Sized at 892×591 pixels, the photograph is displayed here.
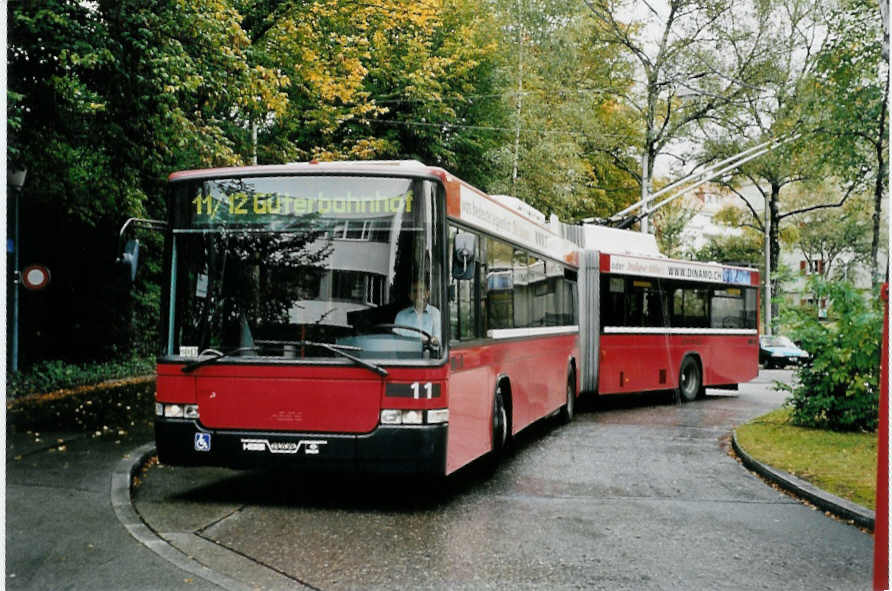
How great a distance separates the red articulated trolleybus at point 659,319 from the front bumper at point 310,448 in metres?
9.40

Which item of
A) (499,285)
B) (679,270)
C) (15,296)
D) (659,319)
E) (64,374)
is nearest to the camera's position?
(499,285)

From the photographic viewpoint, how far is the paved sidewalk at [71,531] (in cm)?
588

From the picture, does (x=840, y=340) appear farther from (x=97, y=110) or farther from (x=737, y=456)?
(x=97, y=110)

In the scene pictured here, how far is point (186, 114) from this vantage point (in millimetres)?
15609

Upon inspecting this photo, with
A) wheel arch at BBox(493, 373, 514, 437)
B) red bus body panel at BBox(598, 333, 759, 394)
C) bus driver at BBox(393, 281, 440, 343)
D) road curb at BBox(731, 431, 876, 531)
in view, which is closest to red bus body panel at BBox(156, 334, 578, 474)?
bus driver at BBox(393, 281, 440, 343)

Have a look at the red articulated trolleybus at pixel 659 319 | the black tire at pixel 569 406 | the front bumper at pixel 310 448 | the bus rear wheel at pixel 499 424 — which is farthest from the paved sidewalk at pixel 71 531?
the red articulated trolleybus at pixel 659 319

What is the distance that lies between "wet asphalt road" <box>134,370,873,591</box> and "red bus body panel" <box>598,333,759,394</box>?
603 centimetres

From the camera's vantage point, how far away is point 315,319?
794 cm

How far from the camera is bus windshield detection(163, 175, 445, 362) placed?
7.87m

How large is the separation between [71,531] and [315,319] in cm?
238

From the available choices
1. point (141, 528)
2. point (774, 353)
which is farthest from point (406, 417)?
point (774, 353)

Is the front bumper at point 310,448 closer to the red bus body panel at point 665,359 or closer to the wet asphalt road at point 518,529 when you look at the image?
the wet asphalt road at point 518,529

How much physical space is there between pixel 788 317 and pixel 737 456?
237cm

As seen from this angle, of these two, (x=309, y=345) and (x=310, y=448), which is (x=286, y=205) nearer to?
(x=309, y=345)
